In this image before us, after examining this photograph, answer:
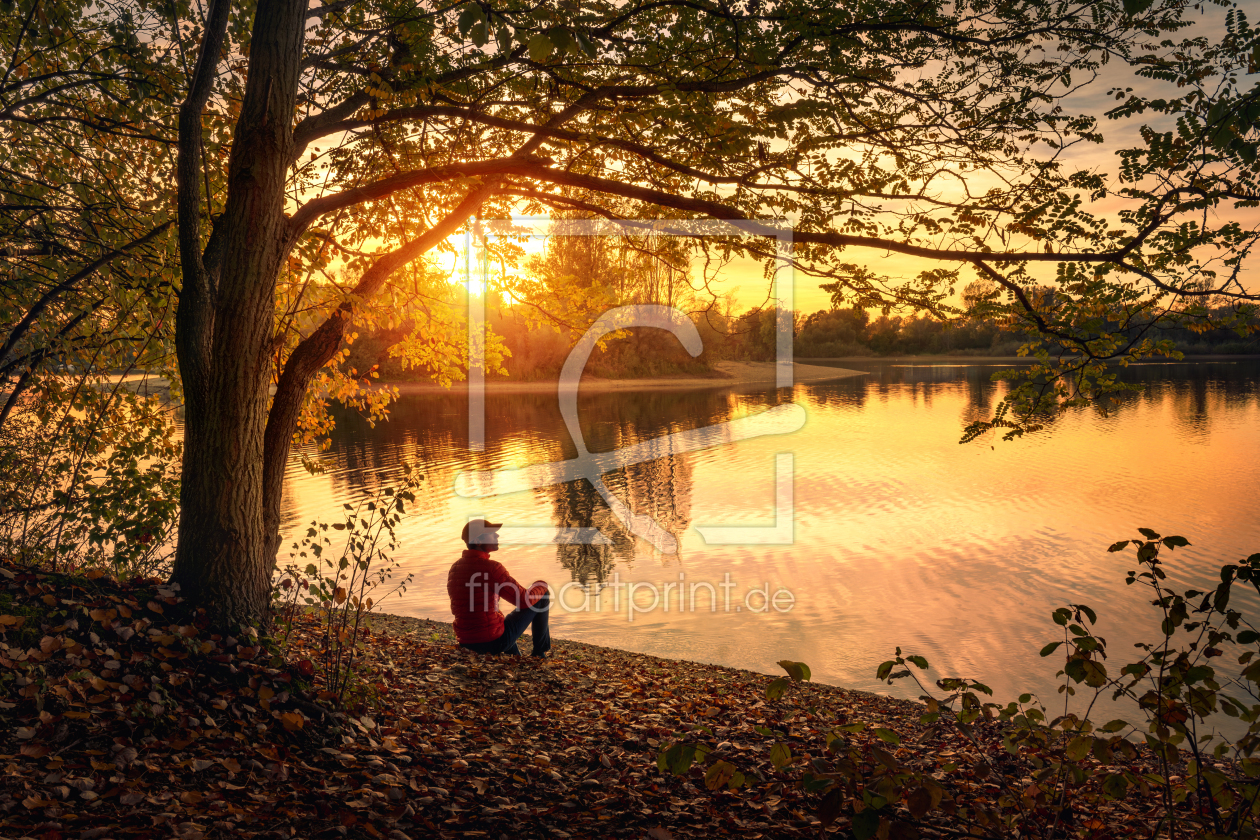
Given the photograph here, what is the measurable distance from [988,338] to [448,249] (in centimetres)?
11158

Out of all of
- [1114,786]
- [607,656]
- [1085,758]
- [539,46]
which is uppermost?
[539,46]

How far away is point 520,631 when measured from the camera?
7.87 m

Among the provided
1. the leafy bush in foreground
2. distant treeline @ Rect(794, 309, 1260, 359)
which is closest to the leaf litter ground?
the leafy bush in foreground

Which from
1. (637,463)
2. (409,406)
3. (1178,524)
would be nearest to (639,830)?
(1178,524)

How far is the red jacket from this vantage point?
7082 mm

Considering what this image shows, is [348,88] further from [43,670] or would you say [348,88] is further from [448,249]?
[43,670]

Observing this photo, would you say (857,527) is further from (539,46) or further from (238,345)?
(539,46)

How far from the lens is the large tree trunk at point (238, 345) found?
5.59 m

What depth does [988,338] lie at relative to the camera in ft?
348

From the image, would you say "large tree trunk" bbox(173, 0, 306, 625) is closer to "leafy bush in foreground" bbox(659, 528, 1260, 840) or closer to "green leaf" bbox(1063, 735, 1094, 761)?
"leafy bush in foreground" bbox(659, 528, 1260, 840)

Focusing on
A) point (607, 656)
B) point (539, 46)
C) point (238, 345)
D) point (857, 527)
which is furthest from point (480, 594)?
point (857, 527)

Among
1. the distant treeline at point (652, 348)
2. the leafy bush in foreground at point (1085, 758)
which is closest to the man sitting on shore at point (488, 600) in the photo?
the leafy bush in foreground at point (1085, 758)

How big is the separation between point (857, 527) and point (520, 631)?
12.9 metres

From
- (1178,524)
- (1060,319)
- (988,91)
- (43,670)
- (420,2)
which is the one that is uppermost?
(420,2)
